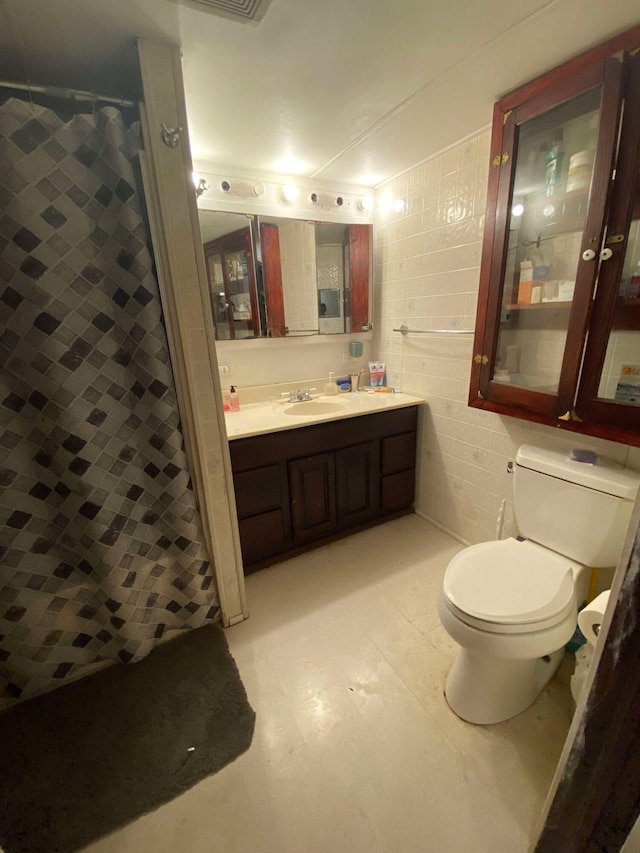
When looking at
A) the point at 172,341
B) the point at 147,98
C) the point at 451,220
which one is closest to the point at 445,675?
the point at 172,341

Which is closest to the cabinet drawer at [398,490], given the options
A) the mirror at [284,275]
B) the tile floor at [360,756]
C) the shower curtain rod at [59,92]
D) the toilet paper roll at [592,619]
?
the tile floor at [360,756]

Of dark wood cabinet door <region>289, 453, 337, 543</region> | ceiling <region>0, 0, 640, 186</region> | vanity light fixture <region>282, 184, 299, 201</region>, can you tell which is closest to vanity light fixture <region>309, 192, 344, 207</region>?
vanity light fixture <region>282, 184, 299, 201</region>

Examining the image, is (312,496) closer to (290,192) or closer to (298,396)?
(298,396)

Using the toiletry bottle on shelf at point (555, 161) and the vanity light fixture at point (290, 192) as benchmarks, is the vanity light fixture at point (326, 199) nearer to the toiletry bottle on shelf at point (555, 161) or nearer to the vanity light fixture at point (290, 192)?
the vanity light fixture at point (290, 192)

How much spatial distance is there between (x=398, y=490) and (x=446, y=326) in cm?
102

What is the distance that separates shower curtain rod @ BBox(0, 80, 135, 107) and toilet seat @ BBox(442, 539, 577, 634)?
1.86m

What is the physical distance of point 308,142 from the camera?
5.25 ft

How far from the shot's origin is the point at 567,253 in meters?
1.28

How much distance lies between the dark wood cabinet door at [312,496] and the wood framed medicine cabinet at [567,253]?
0.86m

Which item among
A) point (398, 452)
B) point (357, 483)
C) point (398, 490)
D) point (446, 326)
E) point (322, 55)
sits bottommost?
point (398, 490)

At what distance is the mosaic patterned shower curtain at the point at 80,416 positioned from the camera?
1.00 metres

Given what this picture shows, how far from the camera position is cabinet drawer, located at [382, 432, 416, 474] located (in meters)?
2.07

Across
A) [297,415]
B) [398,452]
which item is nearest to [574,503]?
[398,452]

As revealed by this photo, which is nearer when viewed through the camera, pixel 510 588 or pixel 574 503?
pixel 510 588
